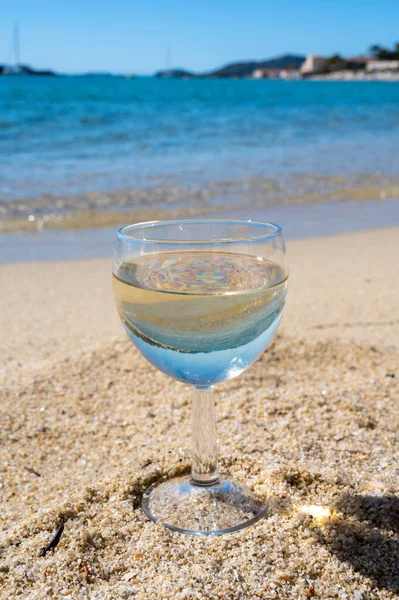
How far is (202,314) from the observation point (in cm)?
127

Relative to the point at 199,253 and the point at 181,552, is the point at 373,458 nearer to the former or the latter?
the point at 181,552

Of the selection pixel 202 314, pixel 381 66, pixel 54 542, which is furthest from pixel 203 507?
pixel 381 66

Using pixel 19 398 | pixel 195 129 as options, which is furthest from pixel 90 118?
pixel 19 398

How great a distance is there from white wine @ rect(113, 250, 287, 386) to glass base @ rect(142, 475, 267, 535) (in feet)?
1.05

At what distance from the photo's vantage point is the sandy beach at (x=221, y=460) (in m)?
1.35

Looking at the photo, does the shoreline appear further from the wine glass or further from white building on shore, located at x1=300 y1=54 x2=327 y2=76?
white building on shore, located at x1=300 y1=54 x2=327 y2=76

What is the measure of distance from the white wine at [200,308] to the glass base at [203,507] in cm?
32

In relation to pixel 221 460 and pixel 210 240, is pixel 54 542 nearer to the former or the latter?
pixel 221 460

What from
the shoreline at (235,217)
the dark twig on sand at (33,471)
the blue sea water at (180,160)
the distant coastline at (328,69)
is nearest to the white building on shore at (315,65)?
the distant coastline at (328,69)

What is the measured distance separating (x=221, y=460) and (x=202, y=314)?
26.0 inches

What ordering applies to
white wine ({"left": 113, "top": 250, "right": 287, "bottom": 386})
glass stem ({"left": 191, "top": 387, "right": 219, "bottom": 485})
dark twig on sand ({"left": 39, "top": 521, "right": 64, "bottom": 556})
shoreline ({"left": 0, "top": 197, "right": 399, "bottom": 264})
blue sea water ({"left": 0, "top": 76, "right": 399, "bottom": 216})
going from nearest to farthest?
1. white wine ({"left": 113, "top": 250, "right": 287, "bottom": 386})
2. dark twig on sand ({"left": 39, "top": 521, "right": 64, "bottom": 556})
3. glass stem ({"left": 191, "top": 387, "right": 219, "bottom": 485})
4. shoreline ({"left": 0, "top": 197, "right": 399, "bottom": 264})
5. blue sea water ({"left": 0, "top": 76, "right": 399, "bottom": 216})

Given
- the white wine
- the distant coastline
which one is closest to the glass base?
the white wine

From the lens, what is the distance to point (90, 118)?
67.8 feet

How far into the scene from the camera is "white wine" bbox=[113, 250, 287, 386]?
1281mm
